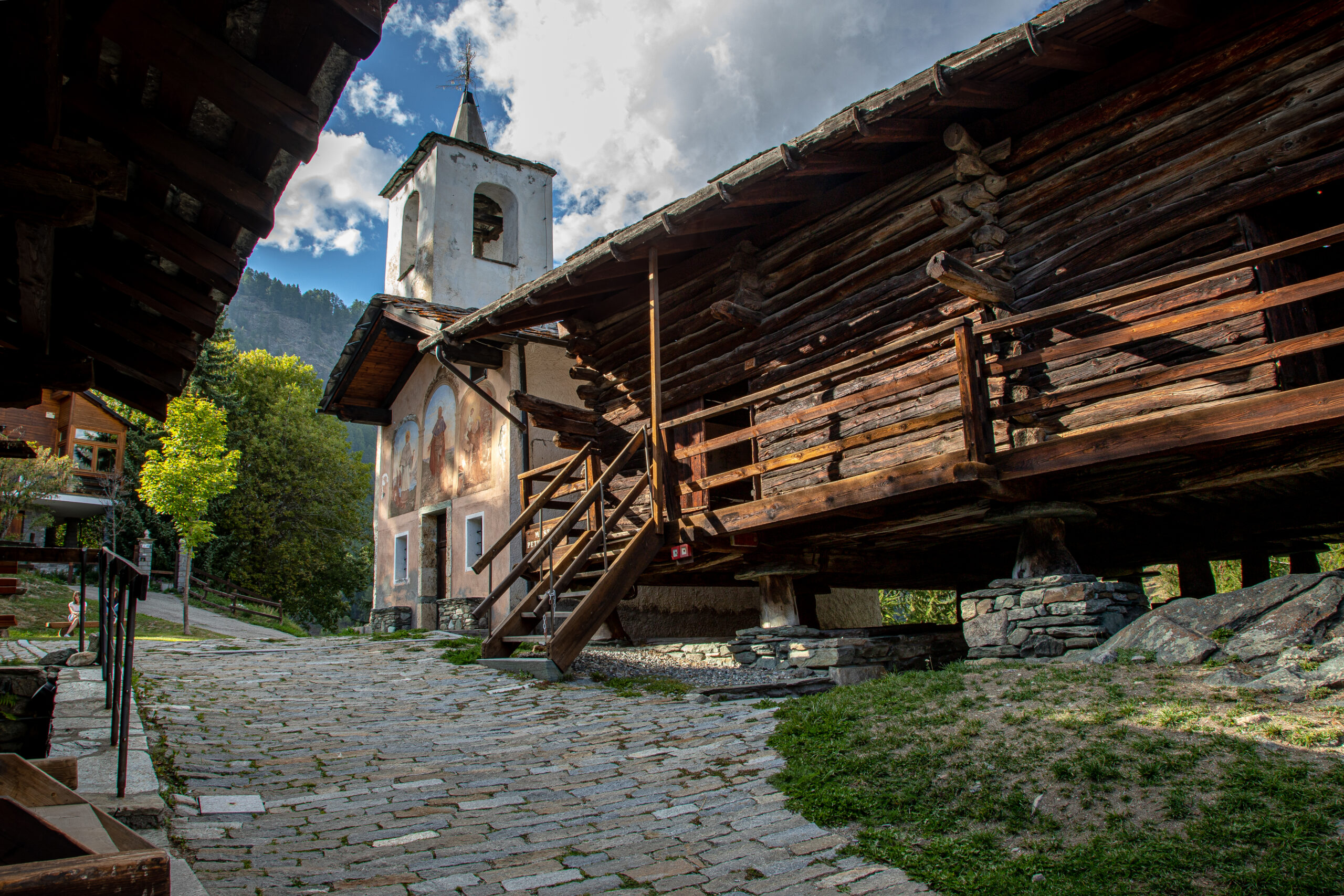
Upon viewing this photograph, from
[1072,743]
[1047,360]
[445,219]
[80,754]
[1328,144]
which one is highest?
[445,219]

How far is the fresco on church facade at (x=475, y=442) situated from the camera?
14914 mm

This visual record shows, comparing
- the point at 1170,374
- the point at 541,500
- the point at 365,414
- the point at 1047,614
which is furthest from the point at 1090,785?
the point at 365,414

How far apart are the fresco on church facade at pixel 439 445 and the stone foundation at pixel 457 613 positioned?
2.18m

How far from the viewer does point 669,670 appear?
9.66 m

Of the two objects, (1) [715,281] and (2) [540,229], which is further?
(2) [540,229]

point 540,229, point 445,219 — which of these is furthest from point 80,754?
point 540,229

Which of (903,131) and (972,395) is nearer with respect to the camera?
(972,395)

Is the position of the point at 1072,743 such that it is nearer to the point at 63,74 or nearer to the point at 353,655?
the point at 63,74

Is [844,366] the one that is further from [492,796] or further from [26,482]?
[26,482]

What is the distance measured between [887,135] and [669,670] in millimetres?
6010

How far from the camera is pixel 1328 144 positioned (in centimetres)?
588

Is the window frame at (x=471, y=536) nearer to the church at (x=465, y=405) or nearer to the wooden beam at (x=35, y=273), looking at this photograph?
the church at (x=465, y=405)

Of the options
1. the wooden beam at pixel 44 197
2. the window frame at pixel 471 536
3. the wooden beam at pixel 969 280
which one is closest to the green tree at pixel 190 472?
the window frame at pixel 471 536

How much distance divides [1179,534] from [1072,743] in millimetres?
6246
